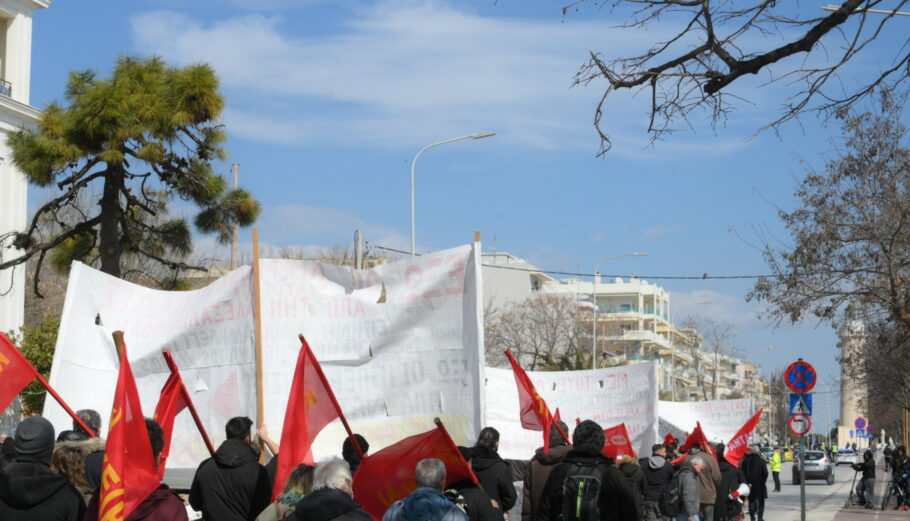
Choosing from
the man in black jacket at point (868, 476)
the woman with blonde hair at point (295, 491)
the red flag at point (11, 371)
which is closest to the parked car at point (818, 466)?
the man in black jacket at point (868, 476)

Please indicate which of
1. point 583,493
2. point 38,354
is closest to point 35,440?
point 583,493

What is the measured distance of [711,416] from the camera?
23750mm

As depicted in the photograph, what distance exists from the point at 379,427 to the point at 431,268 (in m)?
1.28

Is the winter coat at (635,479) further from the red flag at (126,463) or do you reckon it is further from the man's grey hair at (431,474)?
the red flag at (126,463)

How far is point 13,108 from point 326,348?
28230 millimetres

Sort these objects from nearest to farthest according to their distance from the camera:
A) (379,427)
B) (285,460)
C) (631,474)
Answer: (285,460), (379,427), (631,474)

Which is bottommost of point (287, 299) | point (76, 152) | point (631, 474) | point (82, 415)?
point (631, 474)

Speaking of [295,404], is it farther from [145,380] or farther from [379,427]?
[145,380]

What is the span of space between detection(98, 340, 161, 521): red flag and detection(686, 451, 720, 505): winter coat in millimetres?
10531

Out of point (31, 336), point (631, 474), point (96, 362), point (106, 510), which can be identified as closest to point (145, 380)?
point (96, 362)

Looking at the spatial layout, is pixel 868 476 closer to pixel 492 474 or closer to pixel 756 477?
pixel 756 477

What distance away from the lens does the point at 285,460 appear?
7961 mm

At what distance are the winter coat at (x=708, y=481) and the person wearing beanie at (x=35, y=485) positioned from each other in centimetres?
1132

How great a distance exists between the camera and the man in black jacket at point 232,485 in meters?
7.42
